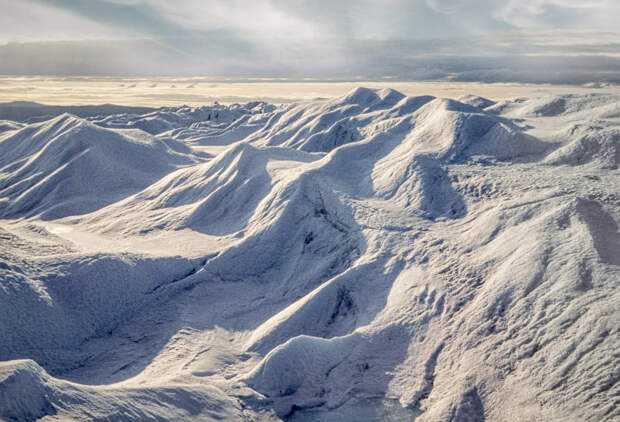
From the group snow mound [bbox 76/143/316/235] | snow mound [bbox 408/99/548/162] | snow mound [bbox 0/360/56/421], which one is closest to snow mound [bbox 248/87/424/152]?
snow mound [bbox 76/143/316/235]

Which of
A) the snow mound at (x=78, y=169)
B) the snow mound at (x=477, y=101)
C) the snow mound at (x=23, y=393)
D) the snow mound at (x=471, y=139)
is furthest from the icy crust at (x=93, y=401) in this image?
the snow mound at (x=477, y=101)

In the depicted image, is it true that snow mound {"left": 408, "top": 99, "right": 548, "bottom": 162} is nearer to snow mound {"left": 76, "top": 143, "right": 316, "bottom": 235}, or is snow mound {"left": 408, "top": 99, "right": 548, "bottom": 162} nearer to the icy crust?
snow mound {"left": 76, "top": 143, "right": 316, "bottom": 235}

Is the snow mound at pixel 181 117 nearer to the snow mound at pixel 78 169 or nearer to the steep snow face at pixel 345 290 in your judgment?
the snow mound at pixel 78 169

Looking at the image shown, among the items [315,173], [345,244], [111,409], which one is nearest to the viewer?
[111,409]

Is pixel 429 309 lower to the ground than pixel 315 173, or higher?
lower

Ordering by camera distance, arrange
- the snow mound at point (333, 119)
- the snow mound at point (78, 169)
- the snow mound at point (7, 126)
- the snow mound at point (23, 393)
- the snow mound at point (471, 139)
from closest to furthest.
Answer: the snow mound at point (23, 393) < the snow mound at point (471, 139) < the snow mound at point (78, 169) < the snow mound at point (333, 119) < the snow mound at point (7, 126)

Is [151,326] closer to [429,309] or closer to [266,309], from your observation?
[266,309]

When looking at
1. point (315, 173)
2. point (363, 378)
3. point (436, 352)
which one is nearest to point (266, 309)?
point (363, 378)
